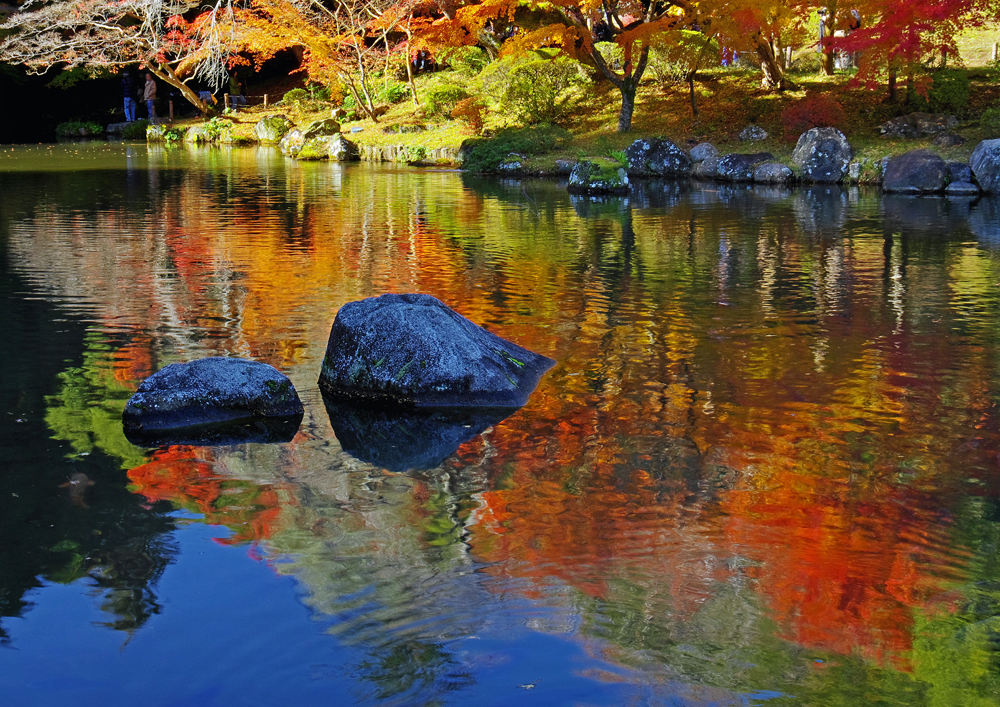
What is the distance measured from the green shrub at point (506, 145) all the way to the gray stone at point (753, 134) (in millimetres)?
5037

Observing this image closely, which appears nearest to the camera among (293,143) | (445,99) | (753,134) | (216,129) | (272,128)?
(753,134)

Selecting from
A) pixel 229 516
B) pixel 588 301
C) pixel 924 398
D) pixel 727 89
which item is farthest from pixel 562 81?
pixel 229 516

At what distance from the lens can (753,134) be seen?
2692 centimetres

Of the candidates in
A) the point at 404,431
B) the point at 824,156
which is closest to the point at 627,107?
the point at 824,156

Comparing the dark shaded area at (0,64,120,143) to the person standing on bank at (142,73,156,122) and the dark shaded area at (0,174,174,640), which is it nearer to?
the person standing on bank at (142,73,156,122)

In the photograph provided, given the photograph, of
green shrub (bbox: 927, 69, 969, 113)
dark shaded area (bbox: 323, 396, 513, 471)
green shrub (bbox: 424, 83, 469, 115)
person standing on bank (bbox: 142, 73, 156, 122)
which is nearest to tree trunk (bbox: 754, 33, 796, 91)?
green shrub (bbox: 927, 69, 969, 113)

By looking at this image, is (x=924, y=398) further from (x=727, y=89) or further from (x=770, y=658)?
(x=727, y=89)

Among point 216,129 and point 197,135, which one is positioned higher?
point 216,129

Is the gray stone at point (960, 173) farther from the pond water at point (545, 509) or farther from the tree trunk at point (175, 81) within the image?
the tree trunk at point (175, 81)

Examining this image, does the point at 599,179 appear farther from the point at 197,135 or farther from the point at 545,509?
the point at 197,135

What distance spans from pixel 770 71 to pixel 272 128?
19.3 metres

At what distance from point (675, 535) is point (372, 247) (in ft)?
32.6

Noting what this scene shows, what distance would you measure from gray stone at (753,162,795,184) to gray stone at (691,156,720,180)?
3.69 feet

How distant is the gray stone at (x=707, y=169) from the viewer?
25500mm
